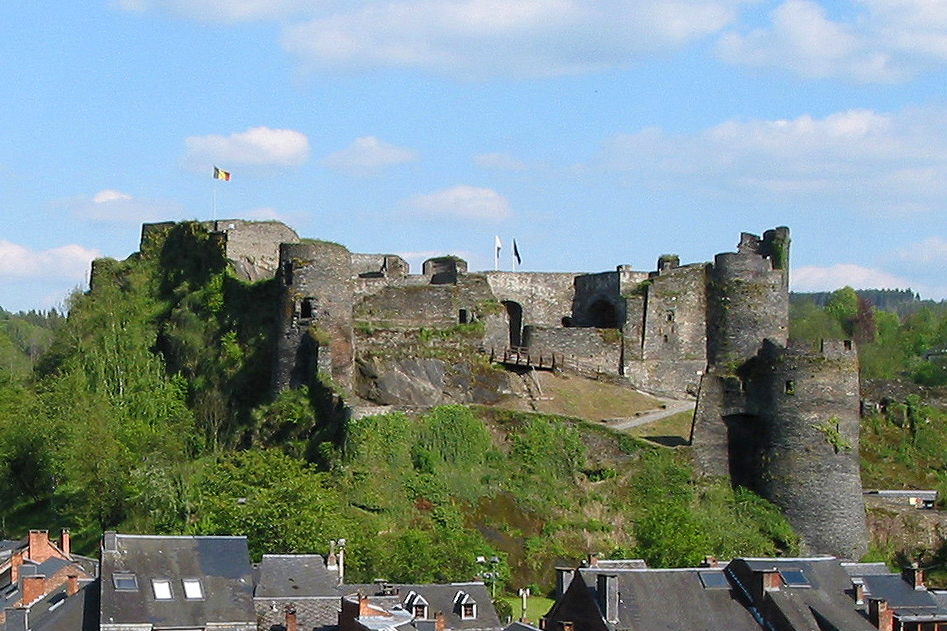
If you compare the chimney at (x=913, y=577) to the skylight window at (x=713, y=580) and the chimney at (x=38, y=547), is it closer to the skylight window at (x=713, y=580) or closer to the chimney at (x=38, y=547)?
the skylight window at (x=713, y=580)

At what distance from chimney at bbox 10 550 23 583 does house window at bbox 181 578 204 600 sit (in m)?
7.79

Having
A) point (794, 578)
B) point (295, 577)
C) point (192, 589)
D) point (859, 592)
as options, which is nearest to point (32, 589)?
point (192, 589)

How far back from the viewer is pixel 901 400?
226 ft

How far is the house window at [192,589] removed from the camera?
143ft

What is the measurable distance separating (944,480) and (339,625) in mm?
32920

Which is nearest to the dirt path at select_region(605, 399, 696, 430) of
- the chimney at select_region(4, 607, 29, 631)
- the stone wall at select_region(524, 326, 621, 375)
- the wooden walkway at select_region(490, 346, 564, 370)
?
the stone wall at select_region(524, 326, 621, 375)

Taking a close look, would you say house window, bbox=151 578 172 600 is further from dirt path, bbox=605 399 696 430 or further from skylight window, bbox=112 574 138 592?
dirt path, bbox=605 399 696 430

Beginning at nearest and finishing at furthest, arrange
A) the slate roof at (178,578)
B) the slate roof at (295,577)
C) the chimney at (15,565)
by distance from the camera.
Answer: the slate roof at (178,578) → the slate roof at (295,577) → the chimney at (15,565)

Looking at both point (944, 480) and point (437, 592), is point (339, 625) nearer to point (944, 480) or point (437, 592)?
point (437, 592)

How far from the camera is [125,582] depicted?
1708 inches

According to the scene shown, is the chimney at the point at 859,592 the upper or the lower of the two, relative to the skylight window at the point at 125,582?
lower

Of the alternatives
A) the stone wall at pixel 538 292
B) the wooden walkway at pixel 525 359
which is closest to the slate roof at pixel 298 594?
the wooden walkway at pixel 525 359

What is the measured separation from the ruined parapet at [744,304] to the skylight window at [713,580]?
20.4 m

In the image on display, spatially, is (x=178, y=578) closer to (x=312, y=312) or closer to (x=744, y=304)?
(x=312, y=312)
